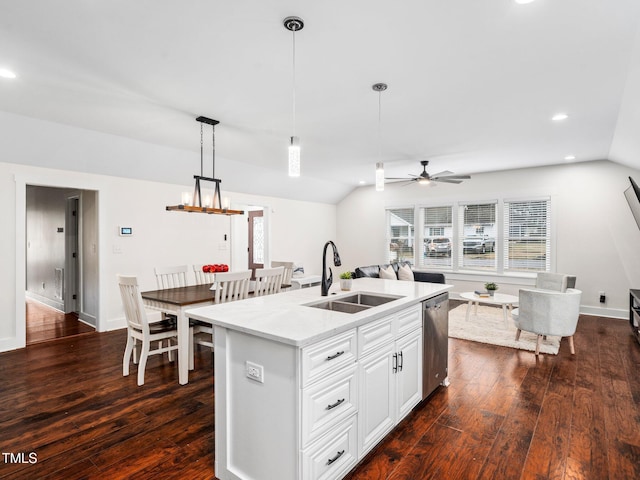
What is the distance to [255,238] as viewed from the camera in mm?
8578

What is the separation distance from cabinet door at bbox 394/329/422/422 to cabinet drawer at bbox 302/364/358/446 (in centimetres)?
56

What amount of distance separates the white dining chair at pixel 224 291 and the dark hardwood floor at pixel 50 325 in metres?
2.40

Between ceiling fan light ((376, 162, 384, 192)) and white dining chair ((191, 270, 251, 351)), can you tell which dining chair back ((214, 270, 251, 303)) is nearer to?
white dining chair ((191, 270, 251, 351))

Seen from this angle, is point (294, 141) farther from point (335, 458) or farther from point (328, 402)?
point (335, 458)

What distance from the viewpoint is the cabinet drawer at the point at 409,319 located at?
2.42m

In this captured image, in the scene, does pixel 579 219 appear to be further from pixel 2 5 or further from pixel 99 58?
pixel 2 5

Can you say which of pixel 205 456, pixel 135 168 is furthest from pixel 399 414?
pixel 135 168

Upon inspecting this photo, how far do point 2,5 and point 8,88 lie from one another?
54.2 inches

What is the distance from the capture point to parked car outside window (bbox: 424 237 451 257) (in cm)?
746

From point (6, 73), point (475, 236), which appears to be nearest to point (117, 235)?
point (6, 73)

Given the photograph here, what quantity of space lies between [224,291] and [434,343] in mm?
1966

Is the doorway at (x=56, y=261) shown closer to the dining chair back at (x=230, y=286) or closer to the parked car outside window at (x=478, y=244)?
the dining chair back at (x=230, y=286)

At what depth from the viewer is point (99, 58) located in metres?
2.48

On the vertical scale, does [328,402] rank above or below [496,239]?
below
